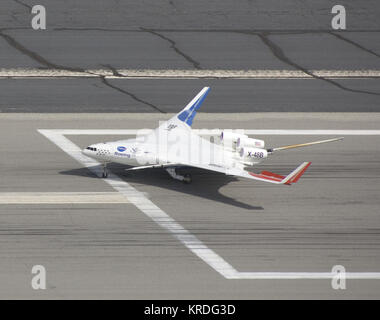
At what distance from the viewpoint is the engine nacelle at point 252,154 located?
39969 mm

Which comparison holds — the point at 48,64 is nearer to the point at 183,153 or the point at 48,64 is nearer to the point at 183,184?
the point at 183,184

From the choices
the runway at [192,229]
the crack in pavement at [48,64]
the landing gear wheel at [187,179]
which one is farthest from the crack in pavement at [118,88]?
the landing gear wheel at [187,179]

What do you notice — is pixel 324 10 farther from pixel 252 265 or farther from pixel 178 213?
pixel 252 265

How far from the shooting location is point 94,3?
78750 mm

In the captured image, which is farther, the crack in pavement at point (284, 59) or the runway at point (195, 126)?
the crack in pavement at point (284, 59)

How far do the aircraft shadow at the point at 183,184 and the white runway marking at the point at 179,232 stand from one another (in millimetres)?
661

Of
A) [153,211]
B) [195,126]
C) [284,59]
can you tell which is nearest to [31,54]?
[284,59]

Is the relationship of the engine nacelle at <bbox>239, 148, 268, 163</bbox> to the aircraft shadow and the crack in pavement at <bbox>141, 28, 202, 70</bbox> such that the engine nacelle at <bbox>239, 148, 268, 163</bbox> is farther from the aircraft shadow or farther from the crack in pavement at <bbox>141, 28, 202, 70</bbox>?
the crack in pavement at <bbox>141, 28, 202, 70</bbox>

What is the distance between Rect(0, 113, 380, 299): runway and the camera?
97.5ft

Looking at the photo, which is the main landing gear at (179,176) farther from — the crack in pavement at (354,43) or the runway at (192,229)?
the crack in pavement at (354,43)

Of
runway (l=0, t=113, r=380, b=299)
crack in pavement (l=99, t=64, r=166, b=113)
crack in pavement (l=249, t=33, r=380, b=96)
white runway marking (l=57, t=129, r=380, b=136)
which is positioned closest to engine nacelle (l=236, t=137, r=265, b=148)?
runway (l=0, t=113, r=380, b=299)

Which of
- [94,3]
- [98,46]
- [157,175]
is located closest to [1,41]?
[98,46]

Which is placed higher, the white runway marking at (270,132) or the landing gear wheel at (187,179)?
the white runway marking at (270,132)

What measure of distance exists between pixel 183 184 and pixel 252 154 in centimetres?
352
